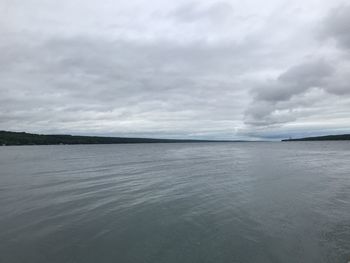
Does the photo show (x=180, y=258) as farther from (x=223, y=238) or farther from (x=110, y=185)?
(x=110, y=185)

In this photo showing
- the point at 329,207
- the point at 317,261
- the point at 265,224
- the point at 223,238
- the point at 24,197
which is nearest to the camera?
the point at 317,261

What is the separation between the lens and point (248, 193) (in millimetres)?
23219

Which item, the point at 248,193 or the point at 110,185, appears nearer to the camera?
the point at 248,193

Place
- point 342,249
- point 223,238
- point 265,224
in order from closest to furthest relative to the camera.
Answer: point 342,249 < point 223,238 < point 265,224

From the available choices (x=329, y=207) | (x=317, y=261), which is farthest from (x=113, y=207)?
(x=329, y=207)

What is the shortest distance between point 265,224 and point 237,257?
454cm

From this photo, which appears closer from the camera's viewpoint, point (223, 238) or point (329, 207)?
point (223, 238)

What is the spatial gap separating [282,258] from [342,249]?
276 cm

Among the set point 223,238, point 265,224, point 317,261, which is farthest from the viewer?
point 265,224

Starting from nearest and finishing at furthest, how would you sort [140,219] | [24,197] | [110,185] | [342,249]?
[342,249], [140,219], [24,197], [110,185]

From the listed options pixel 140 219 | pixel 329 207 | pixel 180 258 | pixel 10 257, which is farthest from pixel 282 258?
pixel 10 257

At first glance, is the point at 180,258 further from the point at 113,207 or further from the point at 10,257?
the point at 113,207

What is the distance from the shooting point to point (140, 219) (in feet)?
53.2

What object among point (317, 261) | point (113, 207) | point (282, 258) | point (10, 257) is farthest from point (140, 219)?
point (317, 261)
